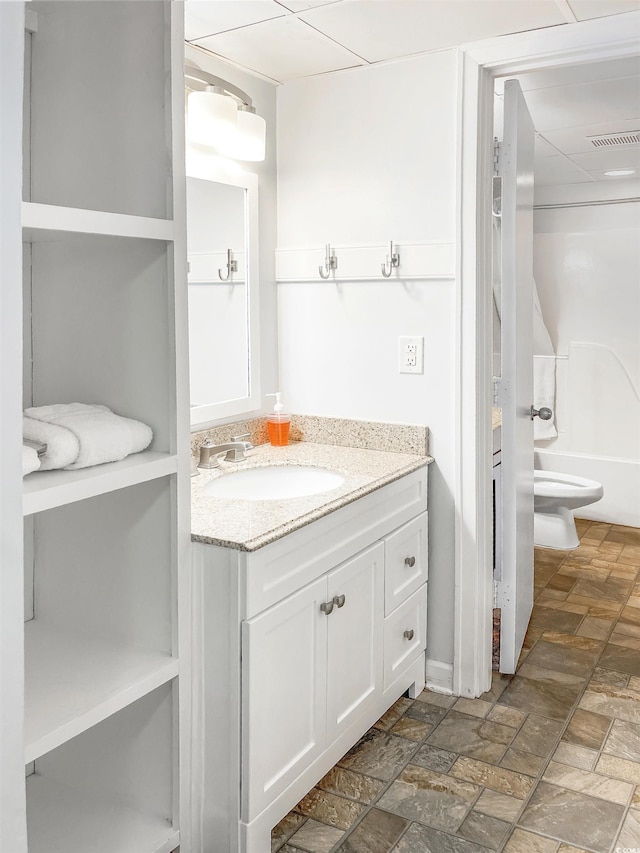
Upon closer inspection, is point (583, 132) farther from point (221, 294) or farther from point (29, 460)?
point (29, 460)

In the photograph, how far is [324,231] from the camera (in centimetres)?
262

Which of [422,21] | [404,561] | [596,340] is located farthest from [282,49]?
[596,340]

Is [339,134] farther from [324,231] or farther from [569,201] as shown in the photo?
[569,201]

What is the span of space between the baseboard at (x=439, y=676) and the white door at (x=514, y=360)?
0.75 ft

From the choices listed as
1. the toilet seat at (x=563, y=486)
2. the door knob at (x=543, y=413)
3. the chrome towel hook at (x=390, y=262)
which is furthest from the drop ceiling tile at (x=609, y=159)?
the chrome towel hook at (x=390, y=262)

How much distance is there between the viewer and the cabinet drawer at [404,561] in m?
2.26

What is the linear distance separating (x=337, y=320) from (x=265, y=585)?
122cm

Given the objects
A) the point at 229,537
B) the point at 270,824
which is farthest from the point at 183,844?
the point at 229,537

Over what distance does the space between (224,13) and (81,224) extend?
41.9 inches

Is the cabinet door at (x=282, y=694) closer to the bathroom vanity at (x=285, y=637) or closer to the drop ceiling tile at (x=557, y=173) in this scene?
the bathroom vanity at (x=285, y=637)

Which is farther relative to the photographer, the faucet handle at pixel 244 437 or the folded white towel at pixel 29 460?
the faucet handle at pixel 244 437

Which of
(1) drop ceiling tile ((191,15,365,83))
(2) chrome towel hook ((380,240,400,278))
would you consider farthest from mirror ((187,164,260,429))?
(2) chrome towel hook ((380,240,400,278))

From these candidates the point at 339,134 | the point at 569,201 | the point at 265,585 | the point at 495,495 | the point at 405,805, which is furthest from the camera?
the point at 569,201

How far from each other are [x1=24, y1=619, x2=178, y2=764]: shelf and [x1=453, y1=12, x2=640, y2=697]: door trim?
126 centimetres
